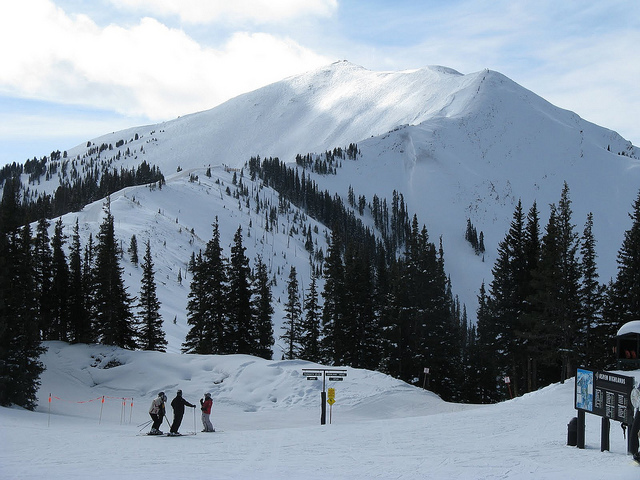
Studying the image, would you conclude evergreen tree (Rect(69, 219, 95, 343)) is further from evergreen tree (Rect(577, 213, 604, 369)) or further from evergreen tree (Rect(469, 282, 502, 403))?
evergreen tree (Rect(577, 213, 604, 369))

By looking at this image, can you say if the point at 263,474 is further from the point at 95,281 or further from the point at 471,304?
the point at 471,304

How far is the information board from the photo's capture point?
13.6m

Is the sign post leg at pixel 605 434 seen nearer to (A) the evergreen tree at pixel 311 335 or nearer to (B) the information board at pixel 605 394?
(B) the information board at pixel 605 394

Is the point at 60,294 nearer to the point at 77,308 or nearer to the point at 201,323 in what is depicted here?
the point at 77,308

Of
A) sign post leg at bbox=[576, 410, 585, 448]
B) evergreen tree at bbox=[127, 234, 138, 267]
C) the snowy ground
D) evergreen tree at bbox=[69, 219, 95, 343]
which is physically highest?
evergreen tree at bbox=[127, 234, 138, 267]

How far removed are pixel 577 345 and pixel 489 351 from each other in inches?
315

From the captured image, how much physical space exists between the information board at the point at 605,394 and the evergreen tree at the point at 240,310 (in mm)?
32720

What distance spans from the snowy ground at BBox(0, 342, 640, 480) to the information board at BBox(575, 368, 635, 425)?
1011 mm

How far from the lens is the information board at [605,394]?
1364 centimetres

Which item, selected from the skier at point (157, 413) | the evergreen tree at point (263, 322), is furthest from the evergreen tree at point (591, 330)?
the skier at point (157, 413)

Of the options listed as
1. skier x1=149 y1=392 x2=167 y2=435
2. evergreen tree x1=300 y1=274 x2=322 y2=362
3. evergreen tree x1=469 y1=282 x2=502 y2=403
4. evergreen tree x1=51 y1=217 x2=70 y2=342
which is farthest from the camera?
evergreen tree x1=300 y1=274 x2=322 y2=362

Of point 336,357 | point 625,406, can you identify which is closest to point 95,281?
point 336,357

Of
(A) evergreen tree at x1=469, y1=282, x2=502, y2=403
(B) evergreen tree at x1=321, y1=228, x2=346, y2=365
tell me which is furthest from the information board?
(B) evergreen tree at x1=321, y1=228, x2=346, y2=365

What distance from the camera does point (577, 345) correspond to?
3791 centimetres
